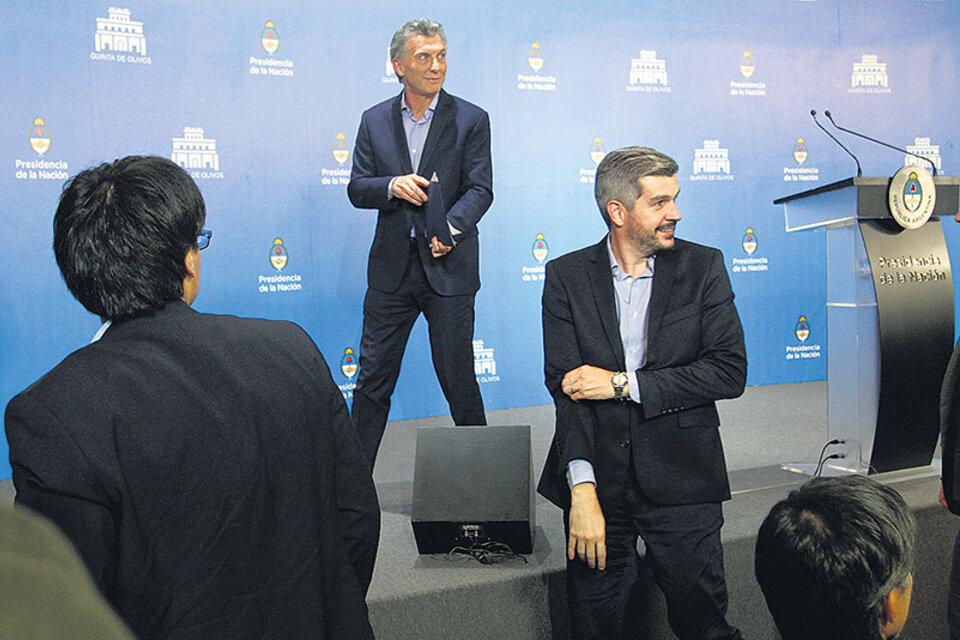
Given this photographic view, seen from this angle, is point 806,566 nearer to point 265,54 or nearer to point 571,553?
point 571,553

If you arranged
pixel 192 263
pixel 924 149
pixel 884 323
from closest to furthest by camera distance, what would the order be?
pixel 192 263
pixel 884 323
pixel 924 149

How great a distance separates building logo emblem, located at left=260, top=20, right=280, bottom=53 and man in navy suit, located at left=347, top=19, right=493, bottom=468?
155 cm

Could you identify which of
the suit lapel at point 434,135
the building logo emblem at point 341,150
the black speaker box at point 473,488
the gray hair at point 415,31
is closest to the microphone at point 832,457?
the black speaker box at point 473,488

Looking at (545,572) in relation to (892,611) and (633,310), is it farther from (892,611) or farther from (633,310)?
(892,611)

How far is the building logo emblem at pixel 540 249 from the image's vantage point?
17.3ft

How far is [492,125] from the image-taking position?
5098 millimetres

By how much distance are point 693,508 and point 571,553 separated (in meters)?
0.33

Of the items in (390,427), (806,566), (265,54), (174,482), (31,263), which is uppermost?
(265,54)

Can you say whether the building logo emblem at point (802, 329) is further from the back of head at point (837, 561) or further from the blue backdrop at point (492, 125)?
the back of head at point (837, 561)

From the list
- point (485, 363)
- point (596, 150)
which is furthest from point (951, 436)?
point (596, 150)

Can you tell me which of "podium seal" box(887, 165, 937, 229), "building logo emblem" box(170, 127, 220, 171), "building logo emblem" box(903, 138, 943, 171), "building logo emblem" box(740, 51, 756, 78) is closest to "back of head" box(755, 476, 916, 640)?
"podium seal" box(887, 165, 937, 229)

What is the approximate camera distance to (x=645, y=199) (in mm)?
2195

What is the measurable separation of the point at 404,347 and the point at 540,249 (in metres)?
2.26

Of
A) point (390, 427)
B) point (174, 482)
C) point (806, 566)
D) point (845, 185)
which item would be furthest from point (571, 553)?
point (390, 427)
